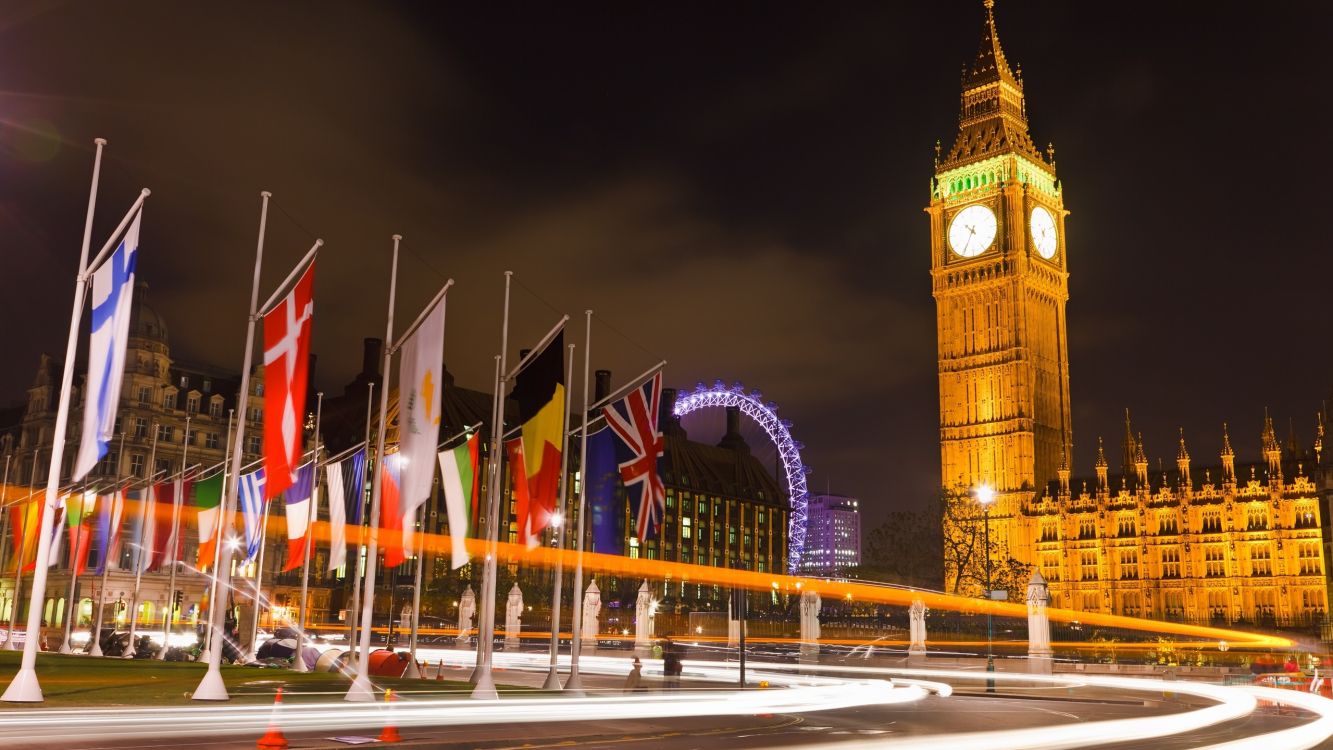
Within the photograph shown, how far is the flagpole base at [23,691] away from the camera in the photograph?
68.7ft

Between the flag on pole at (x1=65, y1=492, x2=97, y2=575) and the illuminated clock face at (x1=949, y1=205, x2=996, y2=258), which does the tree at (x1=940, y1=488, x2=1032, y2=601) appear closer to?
the illuminated clock face at (x1=949, y1=205, x2=996, y2=258)

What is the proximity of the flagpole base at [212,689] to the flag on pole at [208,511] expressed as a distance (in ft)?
56.9

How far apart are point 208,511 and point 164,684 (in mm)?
13245

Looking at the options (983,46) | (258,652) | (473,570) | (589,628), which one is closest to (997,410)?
(983,46)

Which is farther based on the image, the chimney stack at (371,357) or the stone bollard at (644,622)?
the chimney stack at (371,357)

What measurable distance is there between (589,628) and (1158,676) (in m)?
31.4

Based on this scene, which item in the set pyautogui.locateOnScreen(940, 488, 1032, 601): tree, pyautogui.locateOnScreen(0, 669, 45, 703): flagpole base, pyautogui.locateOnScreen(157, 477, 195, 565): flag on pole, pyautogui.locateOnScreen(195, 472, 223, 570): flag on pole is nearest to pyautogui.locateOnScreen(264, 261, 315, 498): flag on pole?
pyautogui.locateOnScreen(0, 669, 45, 703): flagpole base

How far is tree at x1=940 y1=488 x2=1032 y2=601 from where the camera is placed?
11306 centimetres

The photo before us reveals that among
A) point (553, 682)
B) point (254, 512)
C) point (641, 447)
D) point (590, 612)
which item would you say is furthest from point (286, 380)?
point (590, 612)

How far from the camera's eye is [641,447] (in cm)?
3128

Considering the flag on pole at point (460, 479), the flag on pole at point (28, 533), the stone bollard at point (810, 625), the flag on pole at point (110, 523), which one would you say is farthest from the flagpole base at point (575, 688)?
the stone bollard at point (810, 625)

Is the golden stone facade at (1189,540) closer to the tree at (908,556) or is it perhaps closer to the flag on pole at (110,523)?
the tree at (908,556)

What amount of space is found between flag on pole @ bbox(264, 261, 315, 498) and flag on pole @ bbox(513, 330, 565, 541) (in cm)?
626

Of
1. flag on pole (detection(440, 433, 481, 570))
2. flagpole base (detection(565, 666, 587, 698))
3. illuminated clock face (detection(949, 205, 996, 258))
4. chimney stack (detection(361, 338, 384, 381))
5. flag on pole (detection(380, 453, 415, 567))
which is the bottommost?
flagpole base (detection(565, 666, 587, 698))
